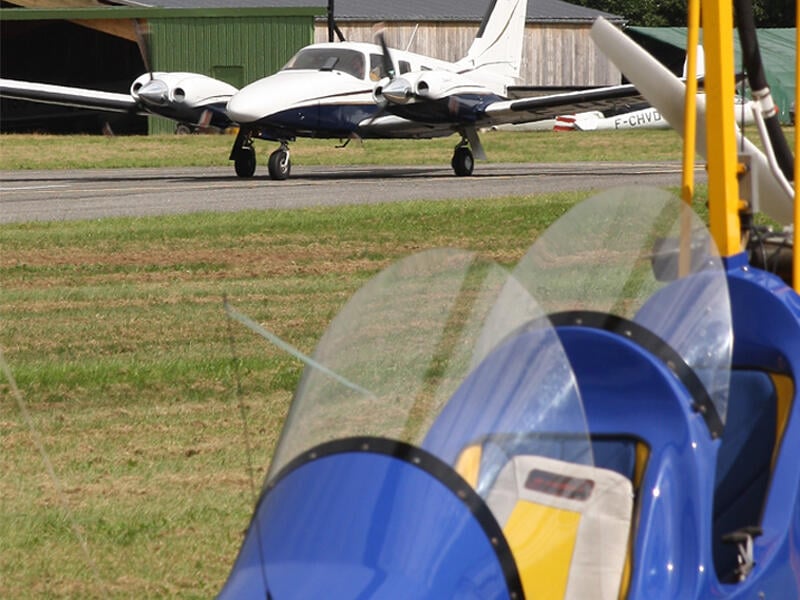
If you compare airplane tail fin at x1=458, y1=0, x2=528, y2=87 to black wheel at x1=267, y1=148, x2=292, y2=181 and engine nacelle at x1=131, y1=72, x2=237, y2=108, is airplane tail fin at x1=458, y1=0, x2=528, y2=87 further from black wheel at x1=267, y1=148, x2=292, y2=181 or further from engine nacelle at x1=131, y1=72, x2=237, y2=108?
black wheel at x1=267, y1=148, x2=292, y2=181

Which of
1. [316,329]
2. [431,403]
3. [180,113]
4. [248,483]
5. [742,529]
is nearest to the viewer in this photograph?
[431,403]

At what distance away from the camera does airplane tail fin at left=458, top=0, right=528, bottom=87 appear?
29.5 meters

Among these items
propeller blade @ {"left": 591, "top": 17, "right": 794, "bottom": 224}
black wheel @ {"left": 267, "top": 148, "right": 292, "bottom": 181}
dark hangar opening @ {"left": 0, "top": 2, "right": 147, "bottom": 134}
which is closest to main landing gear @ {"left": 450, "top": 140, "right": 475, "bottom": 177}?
black wheel @ {"left": 267, "top": 148, "right": 292, "bottom": 181}

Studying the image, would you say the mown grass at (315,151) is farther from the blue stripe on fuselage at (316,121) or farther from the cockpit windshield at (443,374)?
the cockpit windshield at (443,374)

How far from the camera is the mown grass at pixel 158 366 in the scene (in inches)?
197

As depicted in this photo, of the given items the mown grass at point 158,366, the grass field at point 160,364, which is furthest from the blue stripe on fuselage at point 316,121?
the mown grass at point 158,366

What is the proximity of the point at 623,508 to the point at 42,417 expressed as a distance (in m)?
4.81

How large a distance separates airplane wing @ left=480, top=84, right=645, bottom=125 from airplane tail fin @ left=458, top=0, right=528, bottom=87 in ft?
8.50

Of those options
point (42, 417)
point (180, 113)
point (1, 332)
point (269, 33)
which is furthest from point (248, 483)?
point (269, 33)

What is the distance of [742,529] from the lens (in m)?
3.14

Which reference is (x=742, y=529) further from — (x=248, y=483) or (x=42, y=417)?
(x=42, y=417)

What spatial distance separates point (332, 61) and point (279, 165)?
2394 millimetres

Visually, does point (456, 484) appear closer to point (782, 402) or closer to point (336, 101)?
point (782, 402)

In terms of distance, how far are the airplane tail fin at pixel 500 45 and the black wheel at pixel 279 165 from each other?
6395mm
